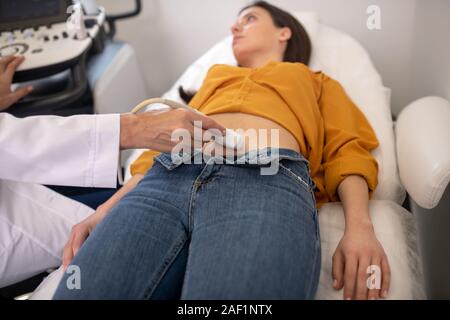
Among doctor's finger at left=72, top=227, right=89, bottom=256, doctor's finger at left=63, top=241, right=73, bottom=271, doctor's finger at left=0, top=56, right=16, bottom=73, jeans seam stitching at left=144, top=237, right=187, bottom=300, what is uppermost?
doctor's finger at left=0, top=56, right=16, bottom=73

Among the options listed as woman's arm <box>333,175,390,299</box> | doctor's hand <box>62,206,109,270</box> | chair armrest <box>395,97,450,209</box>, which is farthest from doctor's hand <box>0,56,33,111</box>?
chair armrest <box>395,97,450,209</box>

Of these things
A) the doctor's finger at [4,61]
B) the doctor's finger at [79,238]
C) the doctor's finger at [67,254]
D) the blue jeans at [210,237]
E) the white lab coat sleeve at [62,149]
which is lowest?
the doctor's finger at [67,254]

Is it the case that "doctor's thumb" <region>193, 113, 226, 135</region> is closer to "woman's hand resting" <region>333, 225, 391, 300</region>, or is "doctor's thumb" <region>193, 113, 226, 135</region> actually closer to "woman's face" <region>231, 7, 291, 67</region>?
"woman's hand resting" <region>333, 225, 391, 300</region>

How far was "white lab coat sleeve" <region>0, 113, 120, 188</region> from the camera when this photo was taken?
876 mm

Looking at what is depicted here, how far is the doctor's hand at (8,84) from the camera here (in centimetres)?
126

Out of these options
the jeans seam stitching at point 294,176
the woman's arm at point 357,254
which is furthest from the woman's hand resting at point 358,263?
the jeans seam stitching at point 294,176

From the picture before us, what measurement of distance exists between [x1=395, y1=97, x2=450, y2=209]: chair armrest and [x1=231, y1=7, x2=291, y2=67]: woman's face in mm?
472

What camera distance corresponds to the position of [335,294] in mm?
843

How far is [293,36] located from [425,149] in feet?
2.14

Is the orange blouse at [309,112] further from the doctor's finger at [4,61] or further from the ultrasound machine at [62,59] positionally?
the doctor's finger at [4,61]

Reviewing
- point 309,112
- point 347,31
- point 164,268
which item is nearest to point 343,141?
point 309,112

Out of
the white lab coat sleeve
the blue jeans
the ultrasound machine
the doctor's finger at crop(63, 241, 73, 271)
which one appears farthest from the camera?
the ultrasound machine

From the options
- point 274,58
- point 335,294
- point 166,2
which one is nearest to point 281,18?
point 274,58
